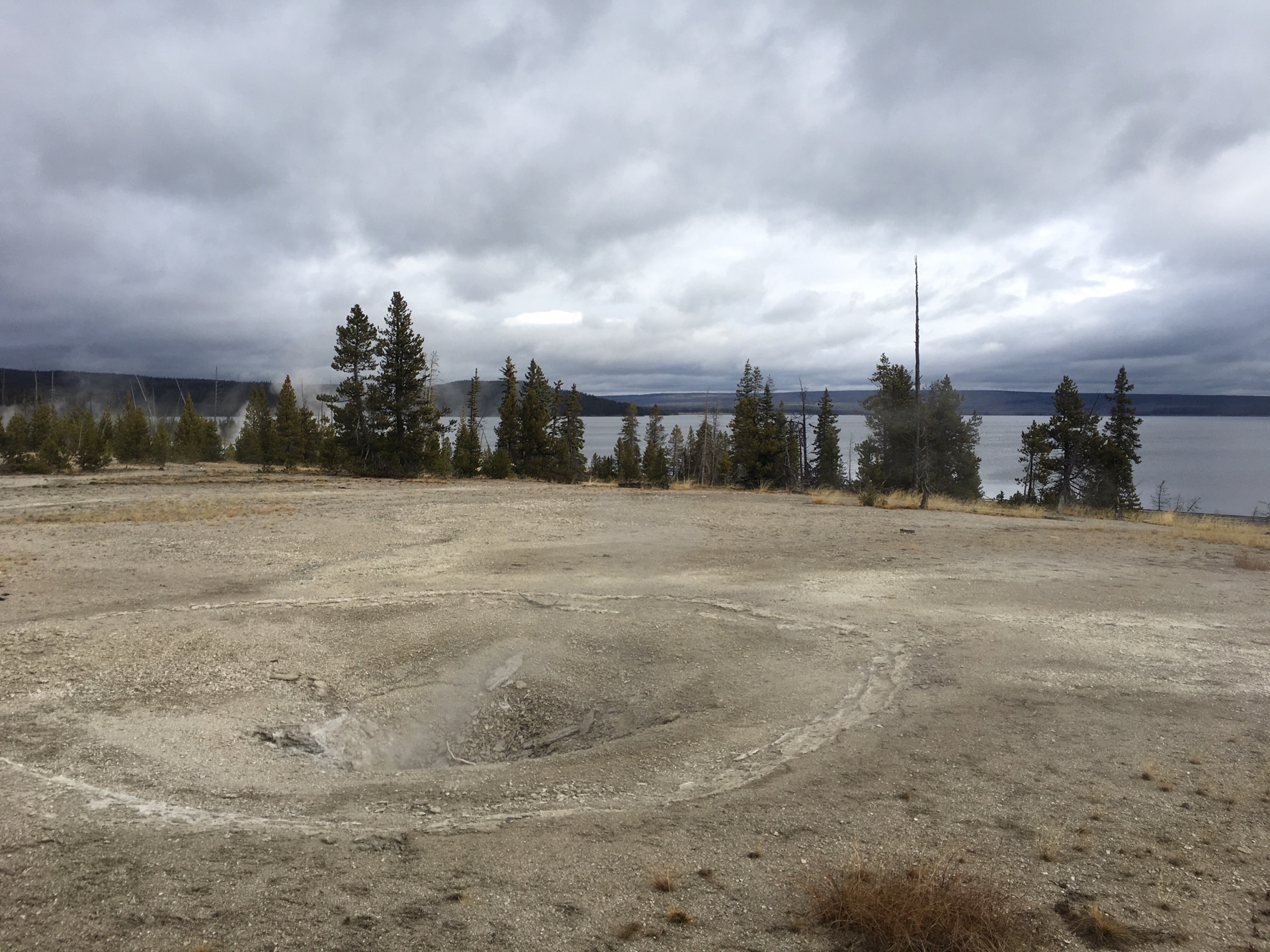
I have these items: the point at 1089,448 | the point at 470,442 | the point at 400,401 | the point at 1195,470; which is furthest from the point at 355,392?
the point at 1195,470

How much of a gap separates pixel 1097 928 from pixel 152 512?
2237 cm

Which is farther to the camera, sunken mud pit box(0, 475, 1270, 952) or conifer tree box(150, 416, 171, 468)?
conifer tree box(150, 416, 171, 468)

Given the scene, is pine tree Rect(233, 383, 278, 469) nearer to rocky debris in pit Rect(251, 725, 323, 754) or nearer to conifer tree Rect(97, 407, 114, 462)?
conifer tree Rect(97, 407, 114, 462)

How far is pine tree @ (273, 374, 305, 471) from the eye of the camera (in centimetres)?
5303

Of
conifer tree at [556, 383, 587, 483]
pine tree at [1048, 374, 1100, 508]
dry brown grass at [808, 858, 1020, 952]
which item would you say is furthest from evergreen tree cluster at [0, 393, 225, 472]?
pine tree at [1048, 374, 1100, 508]

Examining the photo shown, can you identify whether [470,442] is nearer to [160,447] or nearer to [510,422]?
[510,422]

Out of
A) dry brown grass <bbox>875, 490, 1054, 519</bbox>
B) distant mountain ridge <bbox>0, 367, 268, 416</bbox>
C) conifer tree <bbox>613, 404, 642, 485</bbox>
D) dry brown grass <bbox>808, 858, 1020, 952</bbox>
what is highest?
distant mountain ridge <bbox>0, 367, 268, 416</bbox>

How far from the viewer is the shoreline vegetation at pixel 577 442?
37.5 meters

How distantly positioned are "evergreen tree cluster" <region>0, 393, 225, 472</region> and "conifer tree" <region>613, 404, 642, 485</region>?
113ft

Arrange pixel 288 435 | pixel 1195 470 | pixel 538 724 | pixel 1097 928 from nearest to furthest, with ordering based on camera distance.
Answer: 1. pixel 1097 928
2. pixel 538 724
3. pixel 288 435
4. pixel 1195 470

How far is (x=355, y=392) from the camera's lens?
3734cm

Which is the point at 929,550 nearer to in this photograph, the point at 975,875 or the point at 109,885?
the point at 975,875

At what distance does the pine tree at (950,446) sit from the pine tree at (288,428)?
4453 centimetres

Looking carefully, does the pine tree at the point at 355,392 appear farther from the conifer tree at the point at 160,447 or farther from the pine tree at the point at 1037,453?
the pine tree at the point at 1037,453
